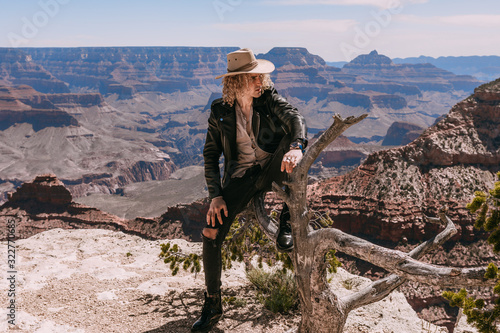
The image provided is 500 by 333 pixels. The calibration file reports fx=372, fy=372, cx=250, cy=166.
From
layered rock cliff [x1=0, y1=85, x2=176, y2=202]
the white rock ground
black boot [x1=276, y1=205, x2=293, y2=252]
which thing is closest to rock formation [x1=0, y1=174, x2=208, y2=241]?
the white rock ground

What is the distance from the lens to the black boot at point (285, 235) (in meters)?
4.21

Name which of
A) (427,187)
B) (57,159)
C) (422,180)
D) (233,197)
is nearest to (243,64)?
(233,197)

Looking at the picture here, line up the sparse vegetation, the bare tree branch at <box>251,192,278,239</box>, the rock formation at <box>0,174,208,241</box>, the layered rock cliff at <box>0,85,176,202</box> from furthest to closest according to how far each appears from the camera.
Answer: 1. the layered rock cliff at <box>0,85,176,202</box>
2. the rock formation at <box>0,174,208,241</box>
3. the bare tree branch at <box>251,192,278,239</box>
4. the sparse vegetation

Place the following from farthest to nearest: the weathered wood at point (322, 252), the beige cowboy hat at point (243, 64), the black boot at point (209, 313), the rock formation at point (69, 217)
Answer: the rock formation at point (69, 217), the black boot at point (209, 313), the beige cowboy hat at point (243, 64), the weathered wood at point (322, 252)

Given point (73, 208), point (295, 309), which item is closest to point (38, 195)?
point (73, 208)

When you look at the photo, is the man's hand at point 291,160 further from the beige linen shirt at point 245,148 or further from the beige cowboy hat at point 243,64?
the beige cowboy hat at point 243,64

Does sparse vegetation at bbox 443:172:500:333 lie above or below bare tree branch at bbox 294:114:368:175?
below

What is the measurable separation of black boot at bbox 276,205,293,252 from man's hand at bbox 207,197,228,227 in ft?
2.20

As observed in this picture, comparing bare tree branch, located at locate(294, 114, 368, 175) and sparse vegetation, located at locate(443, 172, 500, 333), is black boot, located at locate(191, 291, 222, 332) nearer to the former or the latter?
bare tree branch, located at locate(294, 114, 368, 175)

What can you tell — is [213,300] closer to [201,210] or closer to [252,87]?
[252,87]

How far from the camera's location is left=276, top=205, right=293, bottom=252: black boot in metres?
4.21

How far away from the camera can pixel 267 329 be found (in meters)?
5.18

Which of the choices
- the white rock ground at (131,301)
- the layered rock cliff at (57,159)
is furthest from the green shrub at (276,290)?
the layered rock cliff at (57,159)

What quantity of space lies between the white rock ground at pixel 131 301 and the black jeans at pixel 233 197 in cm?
124
